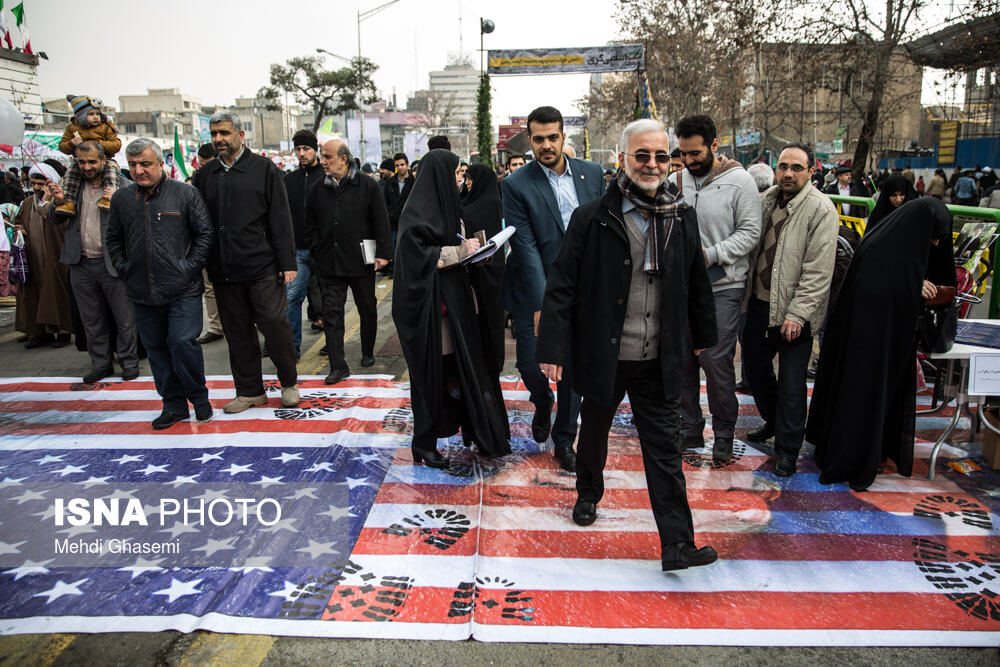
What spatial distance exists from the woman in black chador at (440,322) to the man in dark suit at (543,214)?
0.32 metres

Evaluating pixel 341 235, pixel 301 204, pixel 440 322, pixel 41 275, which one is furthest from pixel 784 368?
pixel 41 275

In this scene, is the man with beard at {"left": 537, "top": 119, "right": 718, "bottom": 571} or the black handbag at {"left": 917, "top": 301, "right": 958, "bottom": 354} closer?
the man with beard at {"left": 537, "top": 119, "right": 718, "bottom": 571}

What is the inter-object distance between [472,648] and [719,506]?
1715mm

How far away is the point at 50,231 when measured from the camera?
7070 millimetres

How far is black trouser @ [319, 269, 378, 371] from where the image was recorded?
5902 mm

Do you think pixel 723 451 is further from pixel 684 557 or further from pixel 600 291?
pixel 600 291

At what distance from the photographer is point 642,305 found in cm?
297

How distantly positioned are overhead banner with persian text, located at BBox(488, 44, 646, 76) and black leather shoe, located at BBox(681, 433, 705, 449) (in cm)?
2019

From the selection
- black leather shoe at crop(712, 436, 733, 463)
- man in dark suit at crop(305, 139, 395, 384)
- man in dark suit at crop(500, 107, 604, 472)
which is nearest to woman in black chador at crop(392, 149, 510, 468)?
man in dark suit at crop(500, 107, 604, 472)

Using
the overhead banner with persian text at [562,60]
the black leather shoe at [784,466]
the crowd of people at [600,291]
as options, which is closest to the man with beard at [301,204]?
the crowd of people at [600,291]

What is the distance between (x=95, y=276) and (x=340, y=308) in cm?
216

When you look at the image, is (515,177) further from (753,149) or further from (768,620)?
(753,149)

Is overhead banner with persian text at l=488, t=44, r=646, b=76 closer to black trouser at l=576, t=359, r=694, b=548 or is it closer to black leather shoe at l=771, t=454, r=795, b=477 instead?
black leather shoe at l=771, t=454, r=795, b=477

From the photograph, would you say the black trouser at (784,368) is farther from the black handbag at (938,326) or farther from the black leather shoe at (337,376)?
the black leather shoe at (337,376)
